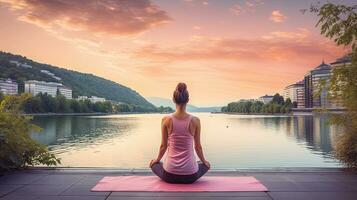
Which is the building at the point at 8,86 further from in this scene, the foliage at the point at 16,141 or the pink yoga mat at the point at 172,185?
the pink yoga mat at the point at 172,185

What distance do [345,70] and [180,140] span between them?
158 inches

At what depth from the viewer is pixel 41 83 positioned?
193m

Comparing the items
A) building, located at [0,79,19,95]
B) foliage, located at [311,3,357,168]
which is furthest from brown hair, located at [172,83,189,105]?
building, located at [0,79,19,95]

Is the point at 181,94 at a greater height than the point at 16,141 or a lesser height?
greater

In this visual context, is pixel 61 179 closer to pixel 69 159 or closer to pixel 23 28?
pixel 69 159

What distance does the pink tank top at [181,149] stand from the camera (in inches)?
267

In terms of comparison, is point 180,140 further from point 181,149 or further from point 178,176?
point 178,176

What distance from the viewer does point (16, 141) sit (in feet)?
27.7

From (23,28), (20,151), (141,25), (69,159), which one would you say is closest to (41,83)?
(23,28)

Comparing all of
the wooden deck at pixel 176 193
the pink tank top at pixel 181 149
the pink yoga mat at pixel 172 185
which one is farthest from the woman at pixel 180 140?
the wooden deck at pixel 176 193

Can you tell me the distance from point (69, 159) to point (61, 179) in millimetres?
20235

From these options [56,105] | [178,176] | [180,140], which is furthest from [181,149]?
[56,105]

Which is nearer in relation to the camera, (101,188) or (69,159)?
(101,188)

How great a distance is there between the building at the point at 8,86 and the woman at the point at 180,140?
177121mm
